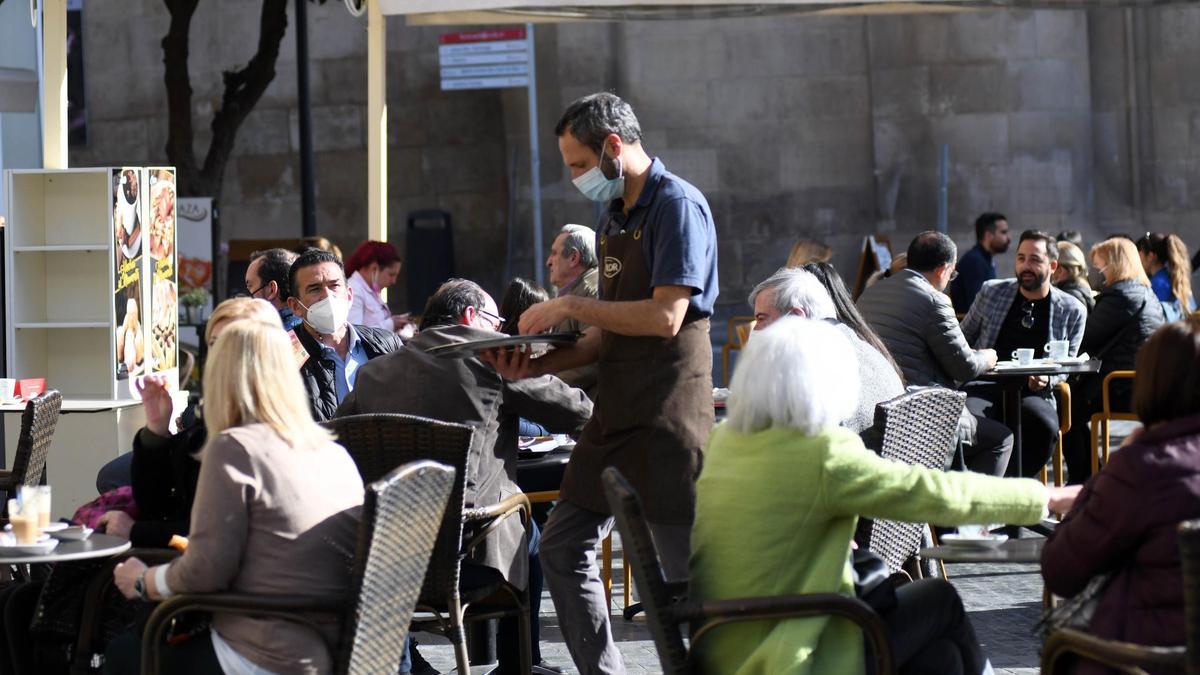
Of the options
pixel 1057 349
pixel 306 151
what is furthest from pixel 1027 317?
pixel 306 151

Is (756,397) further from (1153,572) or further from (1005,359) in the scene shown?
(1005,359)

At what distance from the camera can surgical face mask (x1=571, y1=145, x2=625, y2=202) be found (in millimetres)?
4586

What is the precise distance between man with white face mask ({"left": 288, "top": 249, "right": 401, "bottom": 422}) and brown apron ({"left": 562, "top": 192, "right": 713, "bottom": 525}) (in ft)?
4.95

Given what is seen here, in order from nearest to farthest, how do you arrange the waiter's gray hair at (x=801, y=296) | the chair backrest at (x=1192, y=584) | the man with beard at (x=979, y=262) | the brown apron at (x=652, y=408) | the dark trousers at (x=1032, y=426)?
the chair backrest at (x=1192, y=584)
the brown apron at (x=652, y=408)
the waiter's gray hair at (x=801, y=296)
the dark trousers at (x=1032, y=426)
the man with beard at (x=979, y=262)

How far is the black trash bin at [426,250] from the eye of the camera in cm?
1852

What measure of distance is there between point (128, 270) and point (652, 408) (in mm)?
4611

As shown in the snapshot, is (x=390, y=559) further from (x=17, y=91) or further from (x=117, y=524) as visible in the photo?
(x=17, y=91)

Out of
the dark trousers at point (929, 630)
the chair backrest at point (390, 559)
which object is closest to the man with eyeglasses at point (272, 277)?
the chair backrest at point (390, 559)

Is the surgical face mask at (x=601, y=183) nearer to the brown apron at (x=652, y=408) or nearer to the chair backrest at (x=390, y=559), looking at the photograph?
the brown apron at (x=652, y=408)

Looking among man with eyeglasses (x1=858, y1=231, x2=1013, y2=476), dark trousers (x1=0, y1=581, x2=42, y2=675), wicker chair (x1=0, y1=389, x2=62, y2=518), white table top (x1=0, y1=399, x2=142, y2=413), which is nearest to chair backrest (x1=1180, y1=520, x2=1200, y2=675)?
dark trousers (x1=0, y1=581, x2=42, y2=675)

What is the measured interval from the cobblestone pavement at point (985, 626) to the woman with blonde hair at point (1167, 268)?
328 centimetres

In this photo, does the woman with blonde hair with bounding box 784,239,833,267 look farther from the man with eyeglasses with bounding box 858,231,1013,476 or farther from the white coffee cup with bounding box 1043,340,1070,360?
the man with eyeglasses with bounding box 858,231,1013,476

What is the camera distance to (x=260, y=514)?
12.1ft

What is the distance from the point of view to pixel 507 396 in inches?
206
